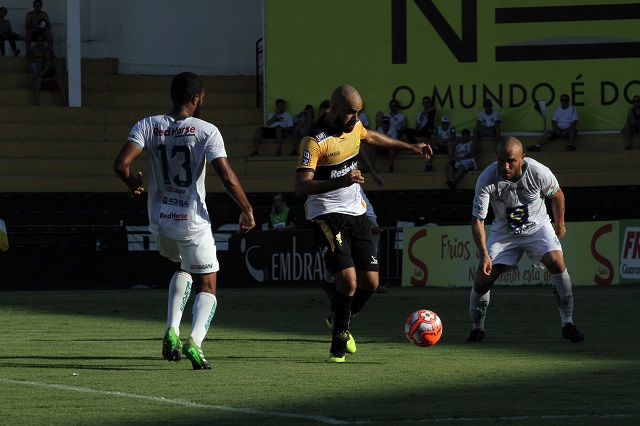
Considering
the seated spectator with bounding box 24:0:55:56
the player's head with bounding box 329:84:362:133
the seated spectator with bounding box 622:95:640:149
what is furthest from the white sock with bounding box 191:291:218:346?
the seated spectator with bounding box 24:0:55:56

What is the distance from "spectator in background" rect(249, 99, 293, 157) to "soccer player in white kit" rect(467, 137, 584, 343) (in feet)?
62.2

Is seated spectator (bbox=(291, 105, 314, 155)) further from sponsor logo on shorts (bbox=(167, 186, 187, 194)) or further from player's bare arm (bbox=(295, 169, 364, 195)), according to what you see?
sponsor logo on shorts (bbox=(167, 186, 187, 194))

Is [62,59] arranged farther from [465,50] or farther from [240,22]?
[465,50]

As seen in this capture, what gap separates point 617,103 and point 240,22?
472 inches

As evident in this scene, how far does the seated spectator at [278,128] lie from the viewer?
1211 inches

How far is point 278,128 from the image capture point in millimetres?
30656

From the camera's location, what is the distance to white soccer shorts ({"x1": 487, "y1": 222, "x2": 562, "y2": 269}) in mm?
11898

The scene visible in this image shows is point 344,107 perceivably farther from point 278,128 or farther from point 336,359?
point 278,128

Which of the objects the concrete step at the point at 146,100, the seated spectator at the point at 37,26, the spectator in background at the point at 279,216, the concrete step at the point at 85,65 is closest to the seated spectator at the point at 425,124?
the concrete step at the point at 146,100

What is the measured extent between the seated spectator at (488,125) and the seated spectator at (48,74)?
37.2 feet

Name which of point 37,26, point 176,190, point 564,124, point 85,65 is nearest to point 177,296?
point 176,190

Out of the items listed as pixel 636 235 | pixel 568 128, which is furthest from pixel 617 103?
pixel 636 235

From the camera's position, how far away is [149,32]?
36.2 meters

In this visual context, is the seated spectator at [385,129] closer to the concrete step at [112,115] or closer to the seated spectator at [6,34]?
the concrete step at [112,115]
